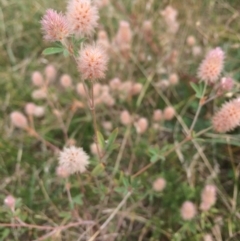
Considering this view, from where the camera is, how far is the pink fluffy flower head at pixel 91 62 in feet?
3.38

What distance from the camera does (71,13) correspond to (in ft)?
3.43

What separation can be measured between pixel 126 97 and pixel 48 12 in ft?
2.75

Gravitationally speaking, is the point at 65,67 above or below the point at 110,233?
above

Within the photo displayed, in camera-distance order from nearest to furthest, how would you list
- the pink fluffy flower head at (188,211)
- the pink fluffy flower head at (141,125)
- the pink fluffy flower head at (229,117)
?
the pink fluffy flower head at (229,117), the pink fluffy flower head at (188,211), the pink fluffy flower head at (141,125)

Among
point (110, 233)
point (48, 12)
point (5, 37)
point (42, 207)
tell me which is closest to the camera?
point (48, 12)

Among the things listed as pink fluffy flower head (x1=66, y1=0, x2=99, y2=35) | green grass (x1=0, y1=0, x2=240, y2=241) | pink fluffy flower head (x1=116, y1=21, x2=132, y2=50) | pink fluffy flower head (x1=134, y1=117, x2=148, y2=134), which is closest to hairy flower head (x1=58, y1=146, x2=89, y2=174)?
green grass (x1=0, y1=0, x2=240, y2=241)

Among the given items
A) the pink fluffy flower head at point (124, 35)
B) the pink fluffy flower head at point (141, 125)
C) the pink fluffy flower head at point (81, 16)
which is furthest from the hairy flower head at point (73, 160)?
the pink fluffy flower head at point (124, 35)

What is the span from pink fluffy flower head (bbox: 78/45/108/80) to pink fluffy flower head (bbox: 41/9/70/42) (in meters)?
0.07

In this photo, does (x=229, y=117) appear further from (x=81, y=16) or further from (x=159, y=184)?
(x=81, y=16)

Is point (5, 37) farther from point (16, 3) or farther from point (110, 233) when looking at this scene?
point (110, 233)

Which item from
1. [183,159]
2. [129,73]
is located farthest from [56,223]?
[129,73]

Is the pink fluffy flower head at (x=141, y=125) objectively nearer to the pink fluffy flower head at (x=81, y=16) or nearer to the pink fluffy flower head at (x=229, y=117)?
the pink fluffy flower head at (x=229, y=117)

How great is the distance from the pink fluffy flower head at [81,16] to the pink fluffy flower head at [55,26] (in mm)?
35

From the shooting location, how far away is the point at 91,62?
103 centimetres
